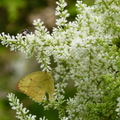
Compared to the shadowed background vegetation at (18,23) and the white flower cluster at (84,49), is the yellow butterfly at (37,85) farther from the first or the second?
the shadowed background vegetation at (18,23)

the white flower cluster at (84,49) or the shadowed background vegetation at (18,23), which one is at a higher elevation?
the shadowed background vegetation at (18,23)

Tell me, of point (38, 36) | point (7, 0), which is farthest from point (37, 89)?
point (7, 0)

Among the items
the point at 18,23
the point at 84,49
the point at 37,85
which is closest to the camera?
the point at 84,49

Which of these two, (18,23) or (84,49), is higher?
(18,23)

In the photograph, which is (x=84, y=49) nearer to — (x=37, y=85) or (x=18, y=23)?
(x=37, y=85)

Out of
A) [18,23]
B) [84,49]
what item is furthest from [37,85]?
[18,23]

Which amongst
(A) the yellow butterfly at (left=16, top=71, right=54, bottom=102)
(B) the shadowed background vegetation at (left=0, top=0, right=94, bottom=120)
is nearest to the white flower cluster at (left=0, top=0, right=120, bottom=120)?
(A) the yellow butterfly at (left=16, top=71, right=54, bottom=102)

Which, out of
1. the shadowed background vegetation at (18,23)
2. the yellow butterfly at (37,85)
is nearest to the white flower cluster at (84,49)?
the yellow butterfly at (37,85)
